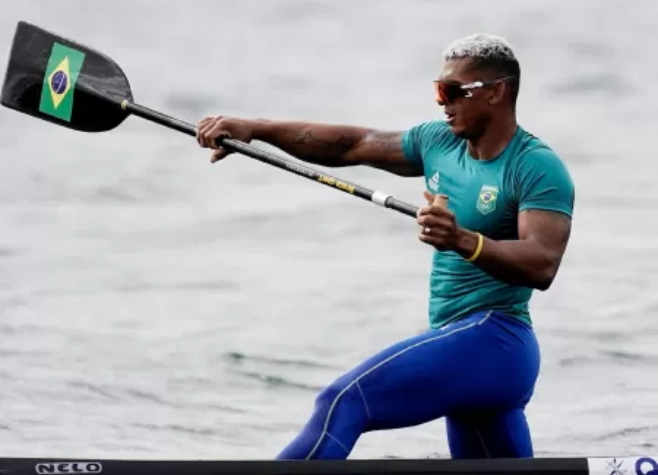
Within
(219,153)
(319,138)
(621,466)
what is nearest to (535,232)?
(621,466)

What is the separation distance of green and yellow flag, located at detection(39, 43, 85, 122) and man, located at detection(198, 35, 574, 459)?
4.77ft

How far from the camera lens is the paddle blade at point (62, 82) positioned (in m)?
6.05

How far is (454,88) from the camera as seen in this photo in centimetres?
519

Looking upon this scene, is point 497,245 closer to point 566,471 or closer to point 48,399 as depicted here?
point 566,471

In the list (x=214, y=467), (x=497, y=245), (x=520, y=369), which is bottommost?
(x=214, y=467)

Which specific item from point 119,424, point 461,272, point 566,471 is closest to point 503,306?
point 461,272

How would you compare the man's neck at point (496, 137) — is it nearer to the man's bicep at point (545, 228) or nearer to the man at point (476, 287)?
the man at point (476, 287)

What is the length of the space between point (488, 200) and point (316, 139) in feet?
2.98

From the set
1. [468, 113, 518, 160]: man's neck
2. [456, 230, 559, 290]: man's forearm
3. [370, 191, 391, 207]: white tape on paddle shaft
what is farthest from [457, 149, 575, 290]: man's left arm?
[370, 191, 391, 207]: white tape on paddle shaft

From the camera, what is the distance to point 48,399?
350 inches

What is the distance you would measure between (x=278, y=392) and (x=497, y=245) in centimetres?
421

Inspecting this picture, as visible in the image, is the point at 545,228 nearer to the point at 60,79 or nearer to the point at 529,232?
the point at 529,232

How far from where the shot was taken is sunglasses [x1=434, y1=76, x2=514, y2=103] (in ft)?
17.0

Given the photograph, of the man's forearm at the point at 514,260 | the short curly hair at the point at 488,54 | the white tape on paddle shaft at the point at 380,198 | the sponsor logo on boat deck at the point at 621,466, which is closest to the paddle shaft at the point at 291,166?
the white tape on paddle shaft at the point at 380,198
